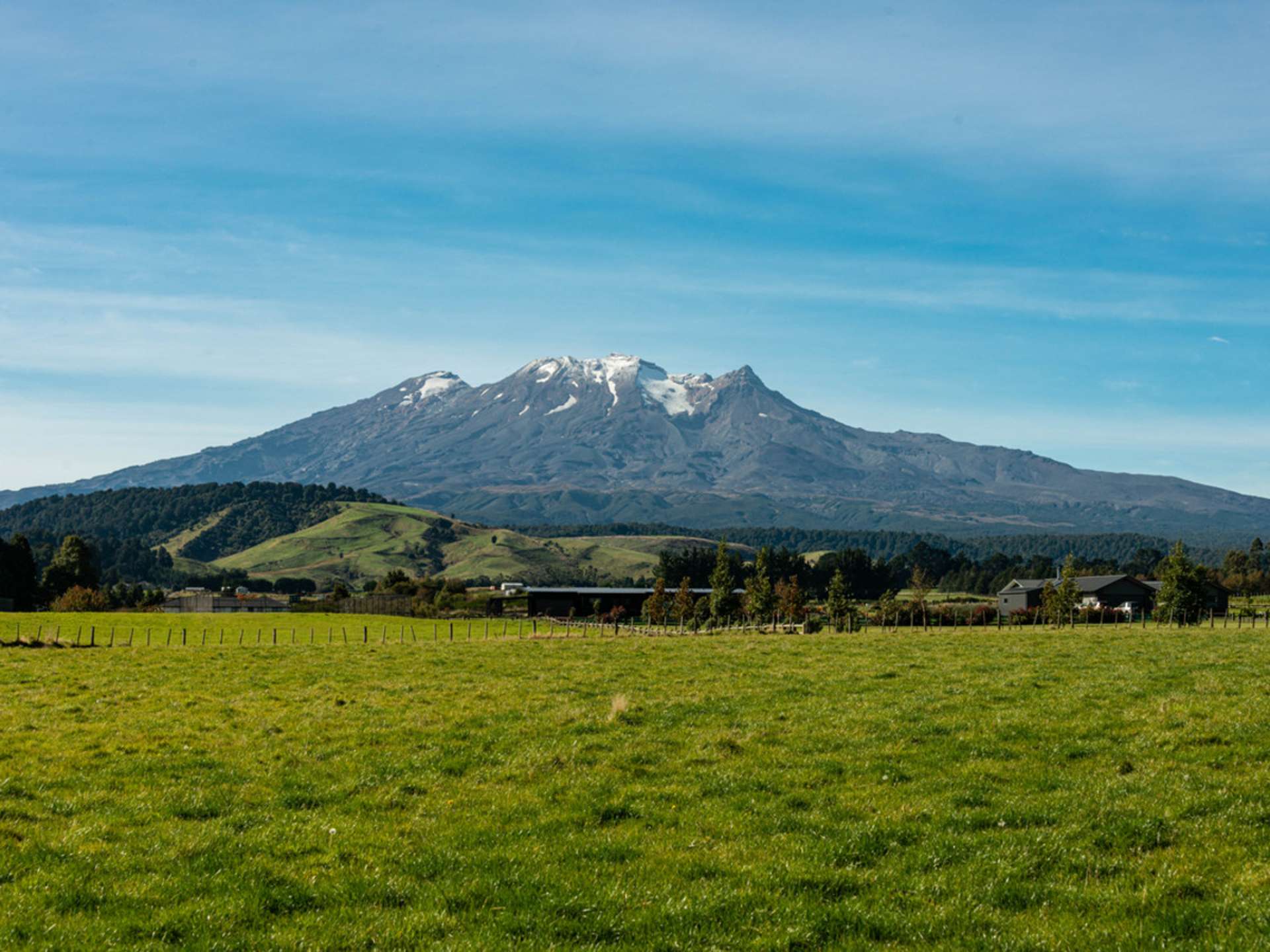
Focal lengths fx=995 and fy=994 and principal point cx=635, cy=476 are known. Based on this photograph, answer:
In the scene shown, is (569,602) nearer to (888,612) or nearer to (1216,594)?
(888,612)

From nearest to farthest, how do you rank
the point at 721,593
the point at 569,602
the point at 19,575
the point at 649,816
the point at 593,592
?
the point at 649,816
the point at 721,593
the point at 19,575
the point at 569,602
the point at 593,592

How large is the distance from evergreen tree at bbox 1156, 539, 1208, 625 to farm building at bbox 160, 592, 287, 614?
139922 mm

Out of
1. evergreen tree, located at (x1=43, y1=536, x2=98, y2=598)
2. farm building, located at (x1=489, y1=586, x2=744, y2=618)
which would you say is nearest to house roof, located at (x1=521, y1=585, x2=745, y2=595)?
farm building, located at (x1=489, y1=586, x2=744, y2=618)

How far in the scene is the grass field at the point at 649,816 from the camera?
11305mm

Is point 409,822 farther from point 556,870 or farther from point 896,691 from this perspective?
point 896,691

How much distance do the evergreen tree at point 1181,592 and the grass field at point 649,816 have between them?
75.4m

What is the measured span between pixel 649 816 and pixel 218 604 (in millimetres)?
184900

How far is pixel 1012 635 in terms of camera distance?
56.2 m

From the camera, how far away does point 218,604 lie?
182875 millimetres

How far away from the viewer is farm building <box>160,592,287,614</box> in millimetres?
180250

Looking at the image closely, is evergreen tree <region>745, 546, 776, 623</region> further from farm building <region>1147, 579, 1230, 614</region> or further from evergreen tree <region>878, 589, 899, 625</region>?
farm building <region>1147, 579, 1230, 614</region>

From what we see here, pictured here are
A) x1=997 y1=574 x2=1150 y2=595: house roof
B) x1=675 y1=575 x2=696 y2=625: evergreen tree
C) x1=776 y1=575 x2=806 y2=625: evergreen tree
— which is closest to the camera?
x1=776 y1=575 x2=806 y2=625: evergreen tree

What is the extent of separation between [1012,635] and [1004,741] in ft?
128

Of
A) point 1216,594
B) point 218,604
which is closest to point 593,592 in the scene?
point 218,604
